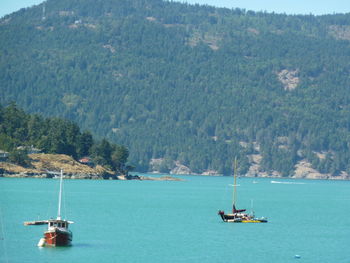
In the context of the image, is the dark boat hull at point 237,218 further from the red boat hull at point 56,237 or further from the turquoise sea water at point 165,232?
the red boat hull at point 56,237

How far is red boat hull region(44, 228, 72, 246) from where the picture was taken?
86.3 metres

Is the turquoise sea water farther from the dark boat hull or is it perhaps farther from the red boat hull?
the dark boat hull

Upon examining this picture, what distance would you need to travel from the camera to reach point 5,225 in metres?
100

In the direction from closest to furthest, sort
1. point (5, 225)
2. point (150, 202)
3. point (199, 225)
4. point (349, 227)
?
point (5, 225)
point (199, 225)
point (349, 227)
point (150, 202)

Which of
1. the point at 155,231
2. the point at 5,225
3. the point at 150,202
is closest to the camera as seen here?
the point at 5,225

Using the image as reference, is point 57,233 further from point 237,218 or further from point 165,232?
point 237,218

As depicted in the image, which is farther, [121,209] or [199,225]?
[121,209]

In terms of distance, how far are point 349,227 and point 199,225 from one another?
70.9 ft

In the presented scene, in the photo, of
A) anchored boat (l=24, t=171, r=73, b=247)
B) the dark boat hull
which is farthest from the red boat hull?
the dark boat hull

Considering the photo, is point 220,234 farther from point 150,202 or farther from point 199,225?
point 150,202

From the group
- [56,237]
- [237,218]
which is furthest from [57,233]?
[237,218]

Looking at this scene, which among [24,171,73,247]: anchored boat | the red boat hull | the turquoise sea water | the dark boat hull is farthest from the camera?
the dark boat hull

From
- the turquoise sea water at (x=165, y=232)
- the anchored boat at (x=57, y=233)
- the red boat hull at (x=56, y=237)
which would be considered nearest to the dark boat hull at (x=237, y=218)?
the turquoise sea water at (x=165, y=232)

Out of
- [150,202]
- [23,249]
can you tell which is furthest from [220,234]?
[150,202]
